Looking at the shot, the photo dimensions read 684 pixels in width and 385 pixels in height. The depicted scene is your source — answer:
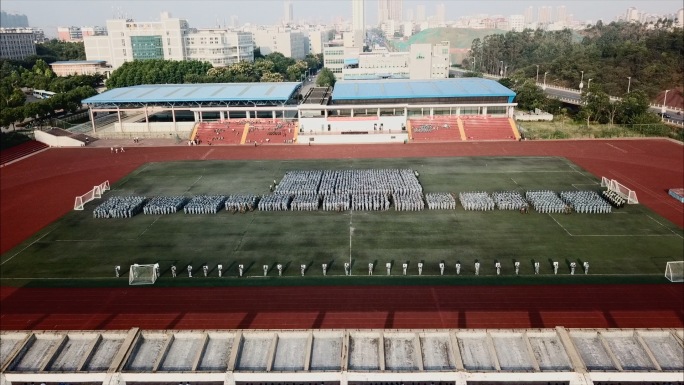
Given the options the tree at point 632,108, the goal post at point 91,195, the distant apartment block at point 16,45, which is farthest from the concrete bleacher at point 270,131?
the distant apartment block at point 16,45

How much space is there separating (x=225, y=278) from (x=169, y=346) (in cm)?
1176

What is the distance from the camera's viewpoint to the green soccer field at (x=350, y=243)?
23734 millimetres

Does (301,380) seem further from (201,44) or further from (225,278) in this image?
(201,44)

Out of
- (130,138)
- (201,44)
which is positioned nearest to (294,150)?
(130,138)

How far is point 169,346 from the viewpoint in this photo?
1129 centimetres

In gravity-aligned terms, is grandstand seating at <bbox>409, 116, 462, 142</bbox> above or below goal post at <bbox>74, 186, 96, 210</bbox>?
above

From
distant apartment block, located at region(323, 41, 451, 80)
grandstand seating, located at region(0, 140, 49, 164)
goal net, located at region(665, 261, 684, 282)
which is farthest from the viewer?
distant apartment block, located at region(323, 41, 451, 80)

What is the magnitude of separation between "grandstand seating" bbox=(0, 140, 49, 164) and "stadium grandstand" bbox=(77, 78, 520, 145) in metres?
6.57

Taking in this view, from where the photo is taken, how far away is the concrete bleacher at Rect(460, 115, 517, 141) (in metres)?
52.4

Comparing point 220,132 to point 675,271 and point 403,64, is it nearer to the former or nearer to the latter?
point 675,271

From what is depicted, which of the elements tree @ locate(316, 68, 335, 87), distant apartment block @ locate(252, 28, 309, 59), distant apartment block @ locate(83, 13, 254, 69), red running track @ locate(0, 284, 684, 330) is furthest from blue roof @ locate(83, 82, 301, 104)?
distant apartment block @ locate(252, 28, 309, 59)

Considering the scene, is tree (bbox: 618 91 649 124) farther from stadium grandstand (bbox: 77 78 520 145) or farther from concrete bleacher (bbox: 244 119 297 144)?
concrete bleacher (bbox: 244 119 297 144)

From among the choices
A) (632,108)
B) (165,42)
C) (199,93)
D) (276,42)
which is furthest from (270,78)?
(276,42)

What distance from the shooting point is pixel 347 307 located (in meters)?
20.3
